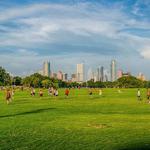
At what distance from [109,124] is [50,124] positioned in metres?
3.80

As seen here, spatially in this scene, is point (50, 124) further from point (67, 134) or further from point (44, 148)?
point (44, 148)

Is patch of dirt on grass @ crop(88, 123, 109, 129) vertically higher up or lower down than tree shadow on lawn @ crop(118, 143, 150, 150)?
higher up

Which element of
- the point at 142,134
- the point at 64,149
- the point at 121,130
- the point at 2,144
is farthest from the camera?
the point at 121,130

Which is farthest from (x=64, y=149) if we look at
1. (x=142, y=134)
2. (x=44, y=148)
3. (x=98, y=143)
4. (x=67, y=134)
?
(x=142, y=134)

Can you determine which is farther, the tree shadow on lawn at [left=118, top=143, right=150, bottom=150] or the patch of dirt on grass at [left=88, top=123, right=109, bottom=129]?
the patch of dirt on grass at [left=88, top=123, right=109, bottom=129]

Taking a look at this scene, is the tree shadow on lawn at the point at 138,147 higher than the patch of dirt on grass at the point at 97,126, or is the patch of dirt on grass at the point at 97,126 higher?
the patch of dirt on grass at the point at 97,126

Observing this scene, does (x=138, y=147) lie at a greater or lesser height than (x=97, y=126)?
lesser

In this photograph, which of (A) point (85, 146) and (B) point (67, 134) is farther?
(B) point (67, 134)

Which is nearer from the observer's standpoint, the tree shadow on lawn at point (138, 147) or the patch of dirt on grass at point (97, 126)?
the tree shadow on lawn at point (138, 147)

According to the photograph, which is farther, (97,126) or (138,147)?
(97,126)

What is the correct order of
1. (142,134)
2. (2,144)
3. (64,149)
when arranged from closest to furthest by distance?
(64,149)
(2,144)
(142,134)

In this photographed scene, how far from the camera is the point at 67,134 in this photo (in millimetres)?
20797

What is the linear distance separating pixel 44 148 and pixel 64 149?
92 cm

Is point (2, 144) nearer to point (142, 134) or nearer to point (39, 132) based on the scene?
point (39, 132)
